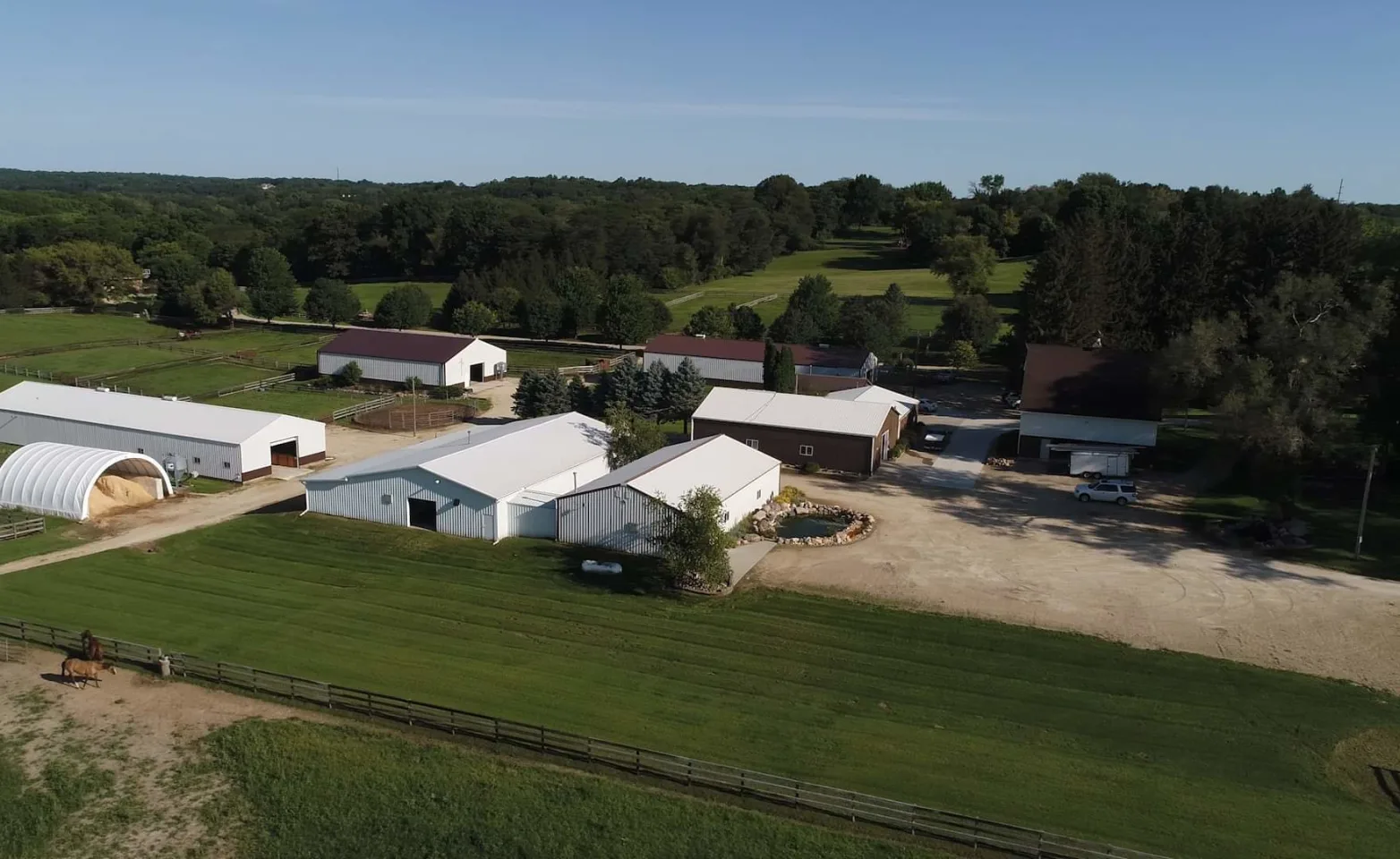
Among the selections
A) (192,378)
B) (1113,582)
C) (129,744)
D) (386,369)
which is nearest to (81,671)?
(129,744)

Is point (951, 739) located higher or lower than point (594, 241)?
lower

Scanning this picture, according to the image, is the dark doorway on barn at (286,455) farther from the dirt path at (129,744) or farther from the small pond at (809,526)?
the small pond at (809,526)

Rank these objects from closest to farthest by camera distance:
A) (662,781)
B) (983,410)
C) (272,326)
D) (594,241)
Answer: (662,781)
(983,410)
(272,326)
(594,241)

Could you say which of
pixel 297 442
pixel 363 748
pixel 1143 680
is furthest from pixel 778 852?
pixel 297 442

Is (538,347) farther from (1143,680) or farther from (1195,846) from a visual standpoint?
(1195,846)

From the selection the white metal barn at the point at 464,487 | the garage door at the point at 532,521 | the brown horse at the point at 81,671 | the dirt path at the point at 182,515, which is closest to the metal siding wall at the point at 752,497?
the garage door at the point at 532,521

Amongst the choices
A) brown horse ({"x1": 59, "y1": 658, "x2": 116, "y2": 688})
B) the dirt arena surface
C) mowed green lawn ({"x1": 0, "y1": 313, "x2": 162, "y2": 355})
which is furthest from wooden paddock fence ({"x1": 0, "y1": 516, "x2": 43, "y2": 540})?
mowed green lawn ({"x1": 0, "y1": 313, "x2": 162, "y2": 355})

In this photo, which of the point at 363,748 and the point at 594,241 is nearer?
the point at 363,748
